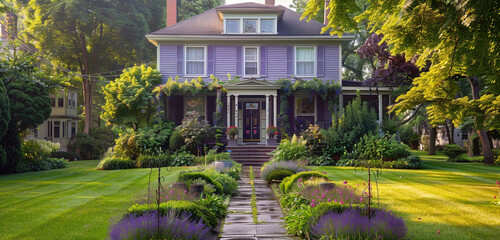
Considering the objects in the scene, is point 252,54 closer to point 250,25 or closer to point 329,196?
point 250,25

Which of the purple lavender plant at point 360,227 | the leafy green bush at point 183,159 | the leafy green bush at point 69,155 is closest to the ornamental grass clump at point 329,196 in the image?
the purple lavender plant at point 360,227

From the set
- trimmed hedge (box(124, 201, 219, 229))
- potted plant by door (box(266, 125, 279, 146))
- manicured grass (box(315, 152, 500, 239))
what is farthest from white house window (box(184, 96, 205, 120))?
trimmed hedge (box(124, 201, 219, 229))

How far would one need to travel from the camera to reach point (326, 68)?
972 inches

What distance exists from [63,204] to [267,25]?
17.7 meters

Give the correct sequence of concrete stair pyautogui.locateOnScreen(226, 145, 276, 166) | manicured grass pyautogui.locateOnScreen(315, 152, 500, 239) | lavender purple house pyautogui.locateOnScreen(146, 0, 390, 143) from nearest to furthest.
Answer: manicured grass pyautogui.locateOnScreen(315, 152, 500, 239) < concrete stair pyautogui.locateOnScreen(226, 145, 276, 166) < lavender purple house pyautogui.locateOnScreen(146, 0, 390, 143)

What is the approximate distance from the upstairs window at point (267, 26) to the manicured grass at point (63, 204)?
41.3ft

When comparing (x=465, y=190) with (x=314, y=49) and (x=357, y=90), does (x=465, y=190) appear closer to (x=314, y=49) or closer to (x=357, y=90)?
(x=357, y=90)

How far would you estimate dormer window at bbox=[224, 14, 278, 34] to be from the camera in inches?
970

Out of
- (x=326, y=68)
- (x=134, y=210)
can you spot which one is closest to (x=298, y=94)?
(x=326, y=68)

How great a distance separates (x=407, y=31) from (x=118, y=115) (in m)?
19.2

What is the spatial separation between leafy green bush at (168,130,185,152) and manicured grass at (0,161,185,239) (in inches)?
233

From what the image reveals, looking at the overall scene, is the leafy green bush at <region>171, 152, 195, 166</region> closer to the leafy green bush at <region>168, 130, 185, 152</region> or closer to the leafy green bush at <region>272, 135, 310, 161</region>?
the leafy green bush at <region>168, 130, 185, 152</region>

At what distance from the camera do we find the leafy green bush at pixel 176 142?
21.2 meters

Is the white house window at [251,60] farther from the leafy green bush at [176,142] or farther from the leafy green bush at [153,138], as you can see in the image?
the leafy green bush at [176,142]
